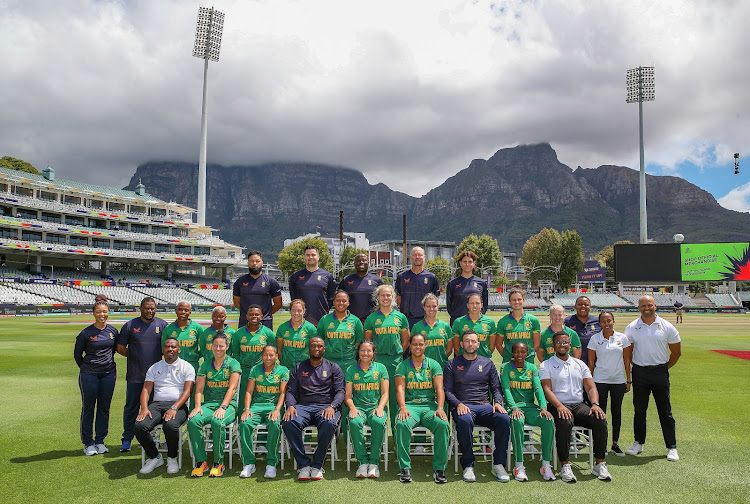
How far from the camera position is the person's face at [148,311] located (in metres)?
6.71

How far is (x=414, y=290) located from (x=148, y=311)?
390 centimetres

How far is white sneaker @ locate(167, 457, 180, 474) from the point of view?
5.78m

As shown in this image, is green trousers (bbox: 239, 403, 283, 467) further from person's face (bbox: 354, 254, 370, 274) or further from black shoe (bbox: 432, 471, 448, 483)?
person's face (bbox: 354, 254, 370, 274)

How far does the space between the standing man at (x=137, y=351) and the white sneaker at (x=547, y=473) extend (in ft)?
16.8

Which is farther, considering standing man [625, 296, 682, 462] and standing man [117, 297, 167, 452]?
standing man [117, 297, 167, 452]

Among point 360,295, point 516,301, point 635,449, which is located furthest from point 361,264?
point 635,449

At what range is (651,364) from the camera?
6.52m

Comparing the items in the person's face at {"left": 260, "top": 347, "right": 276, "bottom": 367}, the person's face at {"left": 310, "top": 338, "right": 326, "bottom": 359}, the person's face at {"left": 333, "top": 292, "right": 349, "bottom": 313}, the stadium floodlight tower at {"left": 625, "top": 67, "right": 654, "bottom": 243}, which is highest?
the stadium floodlight tower at {"left": 625, "top": 67, "right": 654, "bottom": 243}

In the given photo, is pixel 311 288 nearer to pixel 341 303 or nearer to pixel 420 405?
pixel 341 303

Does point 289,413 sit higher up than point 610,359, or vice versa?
point 610,359

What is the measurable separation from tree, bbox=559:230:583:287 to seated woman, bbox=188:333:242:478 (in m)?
73.1

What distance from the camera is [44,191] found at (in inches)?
2366

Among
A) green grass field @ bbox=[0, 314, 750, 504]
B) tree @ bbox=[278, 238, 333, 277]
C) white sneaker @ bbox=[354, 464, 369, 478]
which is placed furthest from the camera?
tree @ bbox=[278, 238, 333, 277]

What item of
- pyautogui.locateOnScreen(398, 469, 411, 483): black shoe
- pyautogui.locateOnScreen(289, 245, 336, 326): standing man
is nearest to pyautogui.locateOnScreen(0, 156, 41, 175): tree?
pyautogui.locateOnScreen(289, 245, 336, 326): standing man
